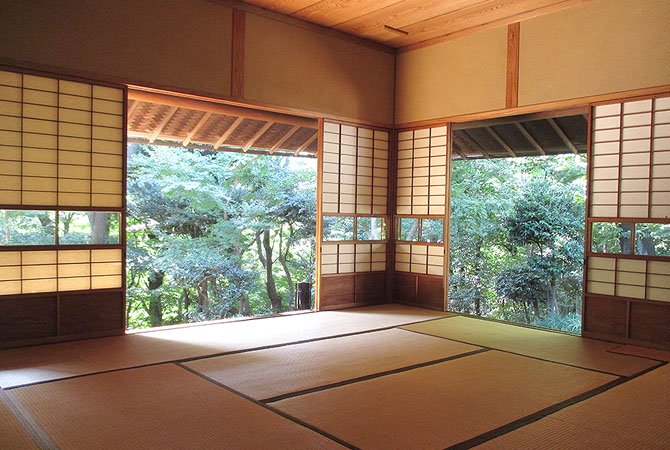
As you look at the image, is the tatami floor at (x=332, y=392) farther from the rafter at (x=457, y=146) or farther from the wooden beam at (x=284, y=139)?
the rafter at (x=457, y=146)

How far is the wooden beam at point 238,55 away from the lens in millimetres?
4859

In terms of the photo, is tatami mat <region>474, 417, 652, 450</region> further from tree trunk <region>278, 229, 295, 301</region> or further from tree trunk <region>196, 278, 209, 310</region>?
tree trunk <region>278, 229, 295, 301</region>

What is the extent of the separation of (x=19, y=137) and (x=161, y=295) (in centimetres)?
608

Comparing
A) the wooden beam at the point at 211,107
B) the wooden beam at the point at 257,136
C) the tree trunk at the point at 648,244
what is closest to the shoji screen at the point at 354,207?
the wooden beam at the point at 211,107

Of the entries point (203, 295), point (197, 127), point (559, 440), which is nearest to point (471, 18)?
point (197, 127)

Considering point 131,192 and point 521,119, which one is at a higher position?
point 521,119

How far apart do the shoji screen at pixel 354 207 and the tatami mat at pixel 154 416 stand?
295cm

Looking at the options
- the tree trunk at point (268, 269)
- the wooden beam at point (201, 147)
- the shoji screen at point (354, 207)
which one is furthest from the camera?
the tree trunk at point (268, 269)

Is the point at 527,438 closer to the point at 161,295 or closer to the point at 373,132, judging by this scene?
the point at 373,132

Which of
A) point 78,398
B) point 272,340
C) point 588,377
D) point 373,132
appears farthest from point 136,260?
point 588,377

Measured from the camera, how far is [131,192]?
901cm

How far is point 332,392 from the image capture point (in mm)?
2930

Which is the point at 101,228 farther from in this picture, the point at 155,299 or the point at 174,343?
the point at 155,299

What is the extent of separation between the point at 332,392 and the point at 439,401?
584 mm
